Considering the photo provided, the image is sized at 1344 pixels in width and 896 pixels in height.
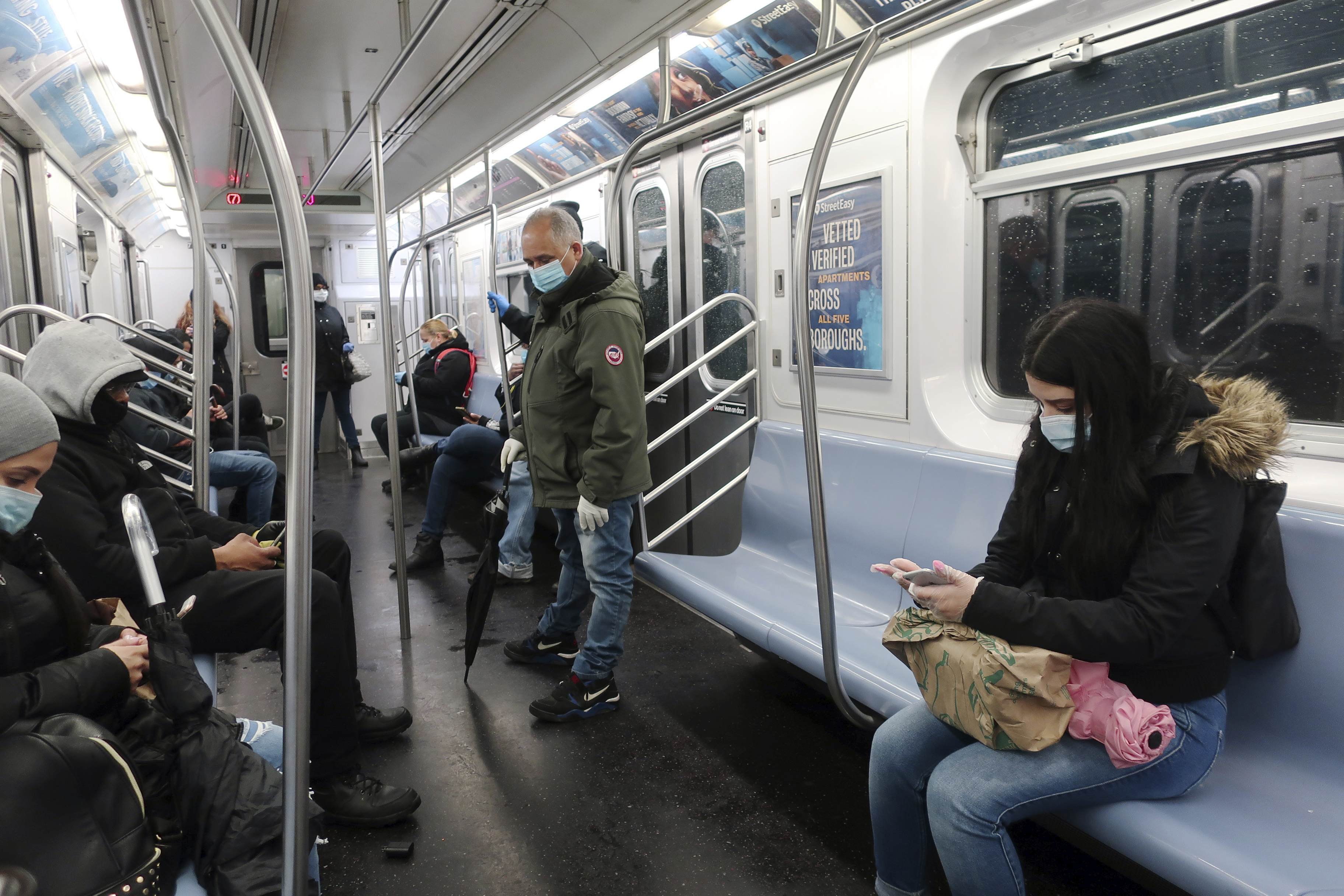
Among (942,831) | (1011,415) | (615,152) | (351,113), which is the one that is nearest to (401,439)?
(351,113)

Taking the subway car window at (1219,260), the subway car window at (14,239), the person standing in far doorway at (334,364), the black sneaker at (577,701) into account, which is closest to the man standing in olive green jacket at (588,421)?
the black sneaker at (577,701)

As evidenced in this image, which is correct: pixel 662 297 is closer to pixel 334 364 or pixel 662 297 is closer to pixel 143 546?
pixel 143 546

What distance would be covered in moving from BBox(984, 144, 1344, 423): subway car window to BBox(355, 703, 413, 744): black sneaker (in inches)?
101

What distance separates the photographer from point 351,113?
6.48m

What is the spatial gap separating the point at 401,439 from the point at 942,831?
6919 millimetres

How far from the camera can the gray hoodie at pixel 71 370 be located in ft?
8.05

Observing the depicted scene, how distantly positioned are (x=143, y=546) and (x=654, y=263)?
379 centimetres

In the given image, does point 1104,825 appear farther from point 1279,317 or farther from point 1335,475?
point 1279,317

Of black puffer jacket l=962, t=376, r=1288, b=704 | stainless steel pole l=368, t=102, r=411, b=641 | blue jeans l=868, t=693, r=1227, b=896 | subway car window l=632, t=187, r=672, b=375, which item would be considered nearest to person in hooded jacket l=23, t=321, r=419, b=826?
stainless steel pole l=368, t=102, r=411, b=641

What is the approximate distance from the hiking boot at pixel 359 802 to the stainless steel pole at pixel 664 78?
2457 mm

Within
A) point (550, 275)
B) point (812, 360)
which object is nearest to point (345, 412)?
point (550, 275)

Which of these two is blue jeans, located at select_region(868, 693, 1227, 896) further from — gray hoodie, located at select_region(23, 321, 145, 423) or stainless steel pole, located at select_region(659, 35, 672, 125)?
stainless steel pole, located at select_region(659, 35, 672, 125)

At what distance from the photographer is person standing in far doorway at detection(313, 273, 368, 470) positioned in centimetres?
884

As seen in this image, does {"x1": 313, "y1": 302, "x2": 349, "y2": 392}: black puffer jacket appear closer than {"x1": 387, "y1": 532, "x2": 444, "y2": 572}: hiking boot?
No
